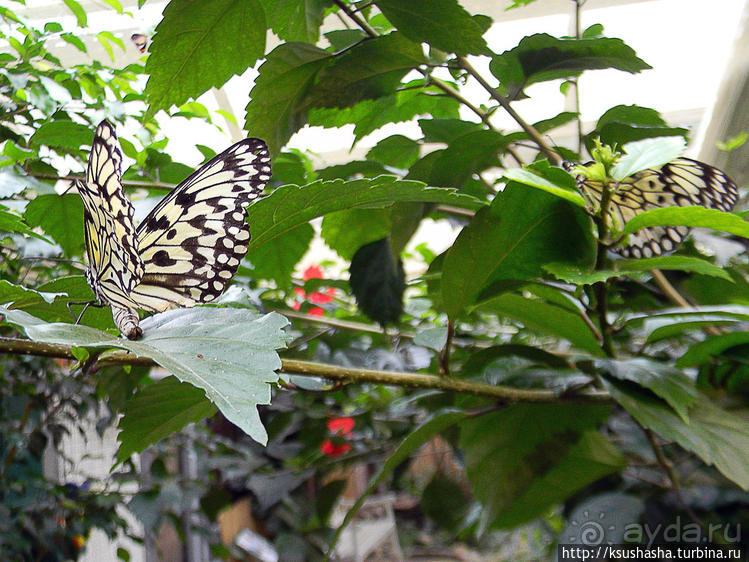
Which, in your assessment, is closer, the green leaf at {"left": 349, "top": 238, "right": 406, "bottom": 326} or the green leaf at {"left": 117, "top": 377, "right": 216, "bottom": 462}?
the green leaf at {"left": 117, "top": 377, "right": 216, "bottom": 462}

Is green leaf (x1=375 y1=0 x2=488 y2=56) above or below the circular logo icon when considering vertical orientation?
above

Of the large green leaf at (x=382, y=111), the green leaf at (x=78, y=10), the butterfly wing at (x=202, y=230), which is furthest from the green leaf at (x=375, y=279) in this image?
the green leaf at (x=78, y=10)

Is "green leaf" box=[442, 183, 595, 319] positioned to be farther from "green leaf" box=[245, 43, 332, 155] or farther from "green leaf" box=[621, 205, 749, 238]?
"green leaf" box=[245, 43, 332, 155]

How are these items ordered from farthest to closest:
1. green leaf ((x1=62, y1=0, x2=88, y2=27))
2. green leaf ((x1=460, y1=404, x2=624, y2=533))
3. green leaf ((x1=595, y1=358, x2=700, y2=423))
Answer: green leaf ((x1=62, y1=0, x2=88, y2=27)) < green leaf ((x1=460, y1=404, x2=624, y2=533)) < green leaf ((x1=595, y1=358, x2=700, y2=423))

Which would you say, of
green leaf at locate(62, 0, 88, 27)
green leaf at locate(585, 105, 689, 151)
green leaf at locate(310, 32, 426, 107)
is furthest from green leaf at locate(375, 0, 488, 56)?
green leaf at locate(62, 0, 88, 27)

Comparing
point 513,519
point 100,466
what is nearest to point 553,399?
point 513,519

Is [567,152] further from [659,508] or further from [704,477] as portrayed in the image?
[704,477]

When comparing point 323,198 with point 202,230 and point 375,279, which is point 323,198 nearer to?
point 202,230

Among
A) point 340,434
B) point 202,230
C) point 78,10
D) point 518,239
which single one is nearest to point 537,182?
point 518,239
